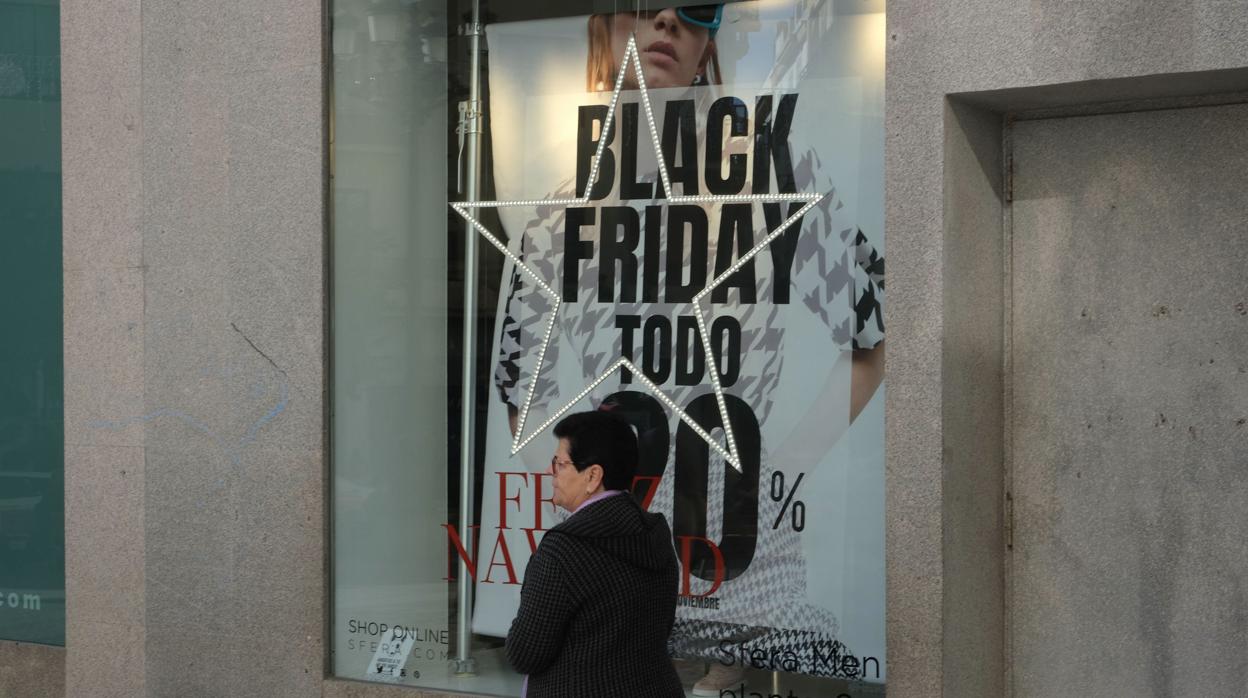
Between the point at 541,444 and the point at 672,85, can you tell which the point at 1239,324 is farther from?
the point at 541,444

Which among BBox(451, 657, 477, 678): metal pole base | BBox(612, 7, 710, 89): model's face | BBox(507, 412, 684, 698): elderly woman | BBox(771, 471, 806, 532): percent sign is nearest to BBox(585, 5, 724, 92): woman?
BBox(612, 7, 710, 89): model's face

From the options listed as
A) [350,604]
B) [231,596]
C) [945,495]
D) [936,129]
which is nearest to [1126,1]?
[936,129]

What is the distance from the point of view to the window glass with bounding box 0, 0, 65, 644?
7527mm

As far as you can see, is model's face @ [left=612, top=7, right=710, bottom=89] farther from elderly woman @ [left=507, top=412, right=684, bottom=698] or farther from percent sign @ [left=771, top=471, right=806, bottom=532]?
elderly woman @ [left=507, top=412, right=684, bottom=698]

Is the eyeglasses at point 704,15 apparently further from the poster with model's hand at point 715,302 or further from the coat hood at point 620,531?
the coat hood at point 620,531

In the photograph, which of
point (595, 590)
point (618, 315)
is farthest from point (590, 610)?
point (618, 315)

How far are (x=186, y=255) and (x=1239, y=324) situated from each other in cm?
448

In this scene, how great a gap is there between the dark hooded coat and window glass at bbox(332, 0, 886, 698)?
1.67 meters

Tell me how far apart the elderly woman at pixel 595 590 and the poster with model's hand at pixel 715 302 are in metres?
1.61

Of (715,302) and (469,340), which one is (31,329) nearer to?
(469,340)

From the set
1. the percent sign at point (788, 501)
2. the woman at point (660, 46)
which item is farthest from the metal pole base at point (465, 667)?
the woman at point (660, 46)

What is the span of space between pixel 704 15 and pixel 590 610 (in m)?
2.89

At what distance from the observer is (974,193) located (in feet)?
18.2

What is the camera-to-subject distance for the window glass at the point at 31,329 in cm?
753
